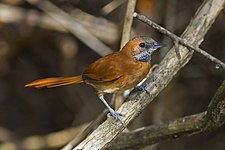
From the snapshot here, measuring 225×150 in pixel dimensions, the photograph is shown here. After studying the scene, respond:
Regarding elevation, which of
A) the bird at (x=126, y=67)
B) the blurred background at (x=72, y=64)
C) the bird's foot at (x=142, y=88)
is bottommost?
the bird's foot at (x=142, y=88)

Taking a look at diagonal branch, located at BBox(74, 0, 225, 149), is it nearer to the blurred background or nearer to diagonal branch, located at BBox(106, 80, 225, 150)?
diagonal branch, located at BBox(106, 80, 225, 150)

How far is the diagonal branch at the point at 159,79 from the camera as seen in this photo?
2.52 metres

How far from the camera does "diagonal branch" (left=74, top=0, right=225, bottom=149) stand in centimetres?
252

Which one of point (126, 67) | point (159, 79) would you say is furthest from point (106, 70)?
point (159, 79)

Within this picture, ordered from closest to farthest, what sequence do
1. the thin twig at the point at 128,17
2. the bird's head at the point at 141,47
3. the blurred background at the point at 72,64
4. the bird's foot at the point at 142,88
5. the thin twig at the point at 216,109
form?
the thin twig at the point at 216,109
the bird's foot at the point at 142,88
the thin twig at the point at 128,17
the bird's head at the point at 141,47
the blurred background at the point at 72,64

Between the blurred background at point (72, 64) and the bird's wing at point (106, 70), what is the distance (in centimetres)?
106

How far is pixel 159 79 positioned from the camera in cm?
288

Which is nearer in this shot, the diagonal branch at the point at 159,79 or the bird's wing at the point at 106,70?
the diagonal branch at the point at 159,79

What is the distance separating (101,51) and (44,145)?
112cm

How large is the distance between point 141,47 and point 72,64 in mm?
2206

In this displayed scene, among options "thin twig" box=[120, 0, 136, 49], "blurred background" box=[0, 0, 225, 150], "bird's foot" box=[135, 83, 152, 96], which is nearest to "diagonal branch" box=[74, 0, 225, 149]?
"bird's foot" box=[135, 83, 152, 96]

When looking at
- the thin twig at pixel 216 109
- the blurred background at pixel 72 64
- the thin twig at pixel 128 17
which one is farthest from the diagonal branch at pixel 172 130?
the blurred background at pixel 72 64

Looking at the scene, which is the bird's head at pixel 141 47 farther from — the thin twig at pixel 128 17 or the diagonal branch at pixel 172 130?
the diagonal branch at pixel 172 130

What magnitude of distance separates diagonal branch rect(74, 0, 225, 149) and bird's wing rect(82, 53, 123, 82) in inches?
13.2
